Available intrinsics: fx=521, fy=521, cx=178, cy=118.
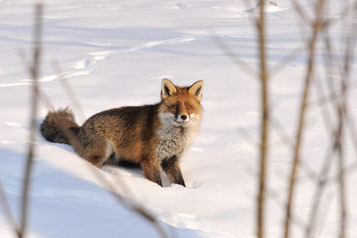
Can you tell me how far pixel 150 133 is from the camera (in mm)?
5328

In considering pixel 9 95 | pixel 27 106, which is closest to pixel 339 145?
pixel 27 106

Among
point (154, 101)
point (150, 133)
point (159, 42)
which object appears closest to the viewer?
point (150, 133)

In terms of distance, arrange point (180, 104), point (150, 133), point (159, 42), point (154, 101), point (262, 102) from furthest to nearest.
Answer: point (159, 42)
point (154, 101)
point (150, 133)
point (180, 104)
point (262, 102)

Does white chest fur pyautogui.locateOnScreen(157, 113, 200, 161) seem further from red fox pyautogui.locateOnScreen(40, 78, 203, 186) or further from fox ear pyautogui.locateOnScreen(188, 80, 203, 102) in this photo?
fox ear pyautogui.locateOnScreen(188, 80, 203, 102)

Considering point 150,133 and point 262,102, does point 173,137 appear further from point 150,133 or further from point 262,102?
point 262,102

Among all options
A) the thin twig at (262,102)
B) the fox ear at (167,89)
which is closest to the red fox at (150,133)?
the fox ear at (167,89)

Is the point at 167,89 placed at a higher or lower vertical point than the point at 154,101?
higher

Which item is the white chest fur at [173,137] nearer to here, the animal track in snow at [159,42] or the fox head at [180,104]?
the fox head at [180,104]

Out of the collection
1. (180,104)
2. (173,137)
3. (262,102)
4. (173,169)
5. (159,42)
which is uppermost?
(262,102)

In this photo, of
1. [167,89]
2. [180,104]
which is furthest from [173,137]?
[167,89]

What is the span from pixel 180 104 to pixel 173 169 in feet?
2.19

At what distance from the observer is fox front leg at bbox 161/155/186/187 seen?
5160 mm

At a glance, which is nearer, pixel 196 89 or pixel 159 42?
pixel 196 89

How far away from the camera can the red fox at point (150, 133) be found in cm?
523
